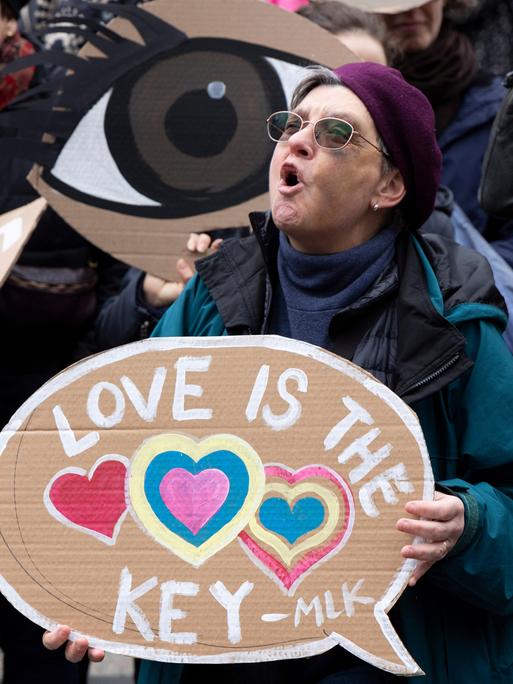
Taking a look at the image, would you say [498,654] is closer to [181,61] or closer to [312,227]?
[312,227]

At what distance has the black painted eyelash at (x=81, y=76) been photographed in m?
3.25

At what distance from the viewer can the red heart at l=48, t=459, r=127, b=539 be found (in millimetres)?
2312

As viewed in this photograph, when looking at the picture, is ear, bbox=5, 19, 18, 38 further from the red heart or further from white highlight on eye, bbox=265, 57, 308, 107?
the red heart

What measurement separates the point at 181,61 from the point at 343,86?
74 centimetres

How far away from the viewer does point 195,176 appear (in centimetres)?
327

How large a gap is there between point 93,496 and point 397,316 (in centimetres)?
66

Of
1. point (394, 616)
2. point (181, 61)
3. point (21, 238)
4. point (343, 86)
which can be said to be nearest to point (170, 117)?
point (181, 61)

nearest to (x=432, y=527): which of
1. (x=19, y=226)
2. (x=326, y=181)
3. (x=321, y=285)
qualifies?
(x=321, y=285)

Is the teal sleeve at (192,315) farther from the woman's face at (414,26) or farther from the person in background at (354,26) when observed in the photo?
the woman's face at (414,26)

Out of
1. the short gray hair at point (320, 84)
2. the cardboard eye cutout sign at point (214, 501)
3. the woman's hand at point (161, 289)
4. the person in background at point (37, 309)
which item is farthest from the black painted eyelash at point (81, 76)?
the cardboard eye cutout sign at point (214, 501)

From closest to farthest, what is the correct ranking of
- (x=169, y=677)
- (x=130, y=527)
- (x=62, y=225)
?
(x=130, y=527) < (x=169, y=677) < (x=62, y=225)

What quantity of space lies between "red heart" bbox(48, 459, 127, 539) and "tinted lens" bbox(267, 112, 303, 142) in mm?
744

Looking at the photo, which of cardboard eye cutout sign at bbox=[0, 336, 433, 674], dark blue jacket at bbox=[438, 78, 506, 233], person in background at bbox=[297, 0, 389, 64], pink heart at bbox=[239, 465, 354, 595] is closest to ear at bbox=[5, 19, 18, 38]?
person in background at bbox=[297, 0, 389, 64]

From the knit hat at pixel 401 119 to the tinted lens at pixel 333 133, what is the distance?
0.07 m
